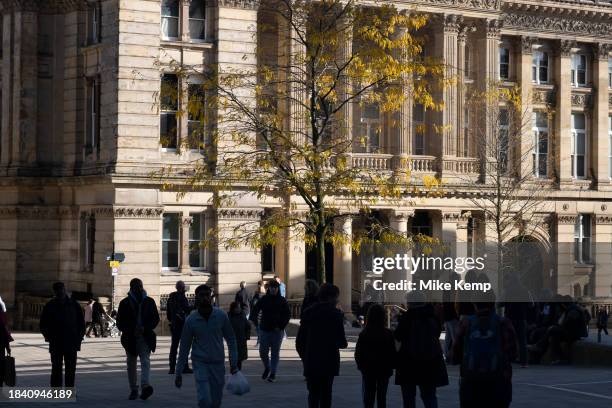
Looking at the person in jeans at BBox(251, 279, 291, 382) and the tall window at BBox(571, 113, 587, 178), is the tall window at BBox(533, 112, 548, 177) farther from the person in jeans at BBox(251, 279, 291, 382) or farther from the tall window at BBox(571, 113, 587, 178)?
the person in jeans at BBox(251, 279, 291, 382)

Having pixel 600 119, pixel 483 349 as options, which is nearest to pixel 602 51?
pixel 600 119

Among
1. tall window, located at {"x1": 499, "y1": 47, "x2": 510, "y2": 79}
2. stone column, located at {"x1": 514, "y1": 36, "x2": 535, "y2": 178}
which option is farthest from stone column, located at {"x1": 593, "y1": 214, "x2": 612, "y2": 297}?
tall window, located at {"x1": 499, "y1": 47, "x2": 510, "y2": 79}

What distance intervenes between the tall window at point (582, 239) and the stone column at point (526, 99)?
13.5ft

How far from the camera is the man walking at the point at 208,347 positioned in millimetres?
18203

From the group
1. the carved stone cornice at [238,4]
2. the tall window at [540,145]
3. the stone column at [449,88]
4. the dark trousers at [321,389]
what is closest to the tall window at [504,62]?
the tall window at [540,145]

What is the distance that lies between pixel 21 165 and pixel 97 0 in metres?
6.42

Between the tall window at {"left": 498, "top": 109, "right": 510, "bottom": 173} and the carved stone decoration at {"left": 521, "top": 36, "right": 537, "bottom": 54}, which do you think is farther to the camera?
the carved stone decoration at {"left": 521, "top": 36, "right": 537, "bottom": 54}

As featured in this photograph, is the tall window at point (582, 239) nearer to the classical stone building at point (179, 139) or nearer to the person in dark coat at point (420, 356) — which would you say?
the classical stone building at point (179, 139)

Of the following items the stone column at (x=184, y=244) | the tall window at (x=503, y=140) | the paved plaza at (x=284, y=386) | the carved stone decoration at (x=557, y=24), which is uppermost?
the carved stone decoration at (x=557, y=24)

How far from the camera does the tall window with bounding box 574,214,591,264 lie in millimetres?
58938

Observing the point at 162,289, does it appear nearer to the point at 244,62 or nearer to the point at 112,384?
the point at 244,62

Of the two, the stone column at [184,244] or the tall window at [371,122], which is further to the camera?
the tall window at [371,122]

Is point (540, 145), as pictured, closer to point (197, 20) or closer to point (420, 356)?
point (197, 20)

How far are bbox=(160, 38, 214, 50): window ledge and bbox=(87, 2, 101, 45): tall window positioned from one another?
2459 millimetres
